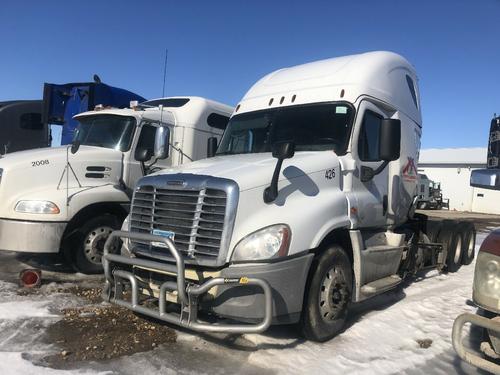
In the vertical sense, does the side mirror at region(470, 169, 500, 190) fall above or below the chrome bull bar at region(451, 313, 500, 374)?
above

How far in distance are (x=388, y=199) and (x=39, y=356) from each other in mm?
4779

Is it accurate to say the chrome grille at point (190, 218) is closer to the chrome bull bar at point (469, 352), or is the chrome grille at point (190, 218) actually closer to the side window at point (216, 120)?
the chrome bull bar at point (469, 352)

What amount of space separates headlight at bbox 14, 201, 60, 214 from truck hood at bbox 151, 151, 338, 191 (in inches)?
107

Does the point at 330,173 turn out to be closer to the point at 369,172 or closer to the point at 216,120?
the point at 369,172

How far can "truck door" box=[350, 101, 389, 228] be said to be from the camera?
5.70m

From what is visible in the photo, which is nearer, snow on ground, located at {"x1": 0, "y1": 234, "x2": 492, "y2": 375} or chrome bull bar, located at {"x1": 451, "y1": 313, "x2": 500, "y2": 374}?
chrome bull bar, located at {"x1": 451, "y1": 313, "x2": 500, "y2": 374}

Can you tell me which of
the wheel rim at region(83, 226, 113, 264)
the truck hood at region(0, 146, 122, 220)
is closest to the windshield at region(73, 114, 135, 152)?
the truck hood at region(0, 146, 122, 220)

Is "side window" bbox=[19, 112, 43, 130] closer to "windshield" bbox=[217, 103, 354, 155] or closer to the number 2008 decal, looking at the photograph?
the number 2008 decal

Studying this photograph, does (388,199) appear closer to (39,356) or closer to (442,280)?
(442,280)

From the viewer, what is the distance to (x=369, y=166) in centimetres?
593

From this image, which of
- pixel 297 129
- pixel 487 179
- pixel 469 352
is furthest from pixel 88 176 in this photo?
pixel 469 352

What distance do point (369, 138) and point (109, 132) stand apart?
4.57 m

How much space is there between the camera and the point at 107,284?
4.95 metres

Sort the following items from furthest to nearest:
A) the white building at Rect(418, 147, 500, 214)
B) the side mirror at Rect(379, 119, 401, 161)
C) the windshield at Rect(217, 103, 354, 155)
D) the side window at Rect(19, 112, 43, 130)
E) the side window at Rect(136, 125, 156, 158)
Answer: the white building at Rect(418, 147, 500, 214) < the side window at Rect(19, 112, 43, 130) < the side window at Rect(136, 125, 156, 158) < the windshield at Rect(217, 103, 354, 155) < the side mirror at Rect(379, 119, 401, 161)
